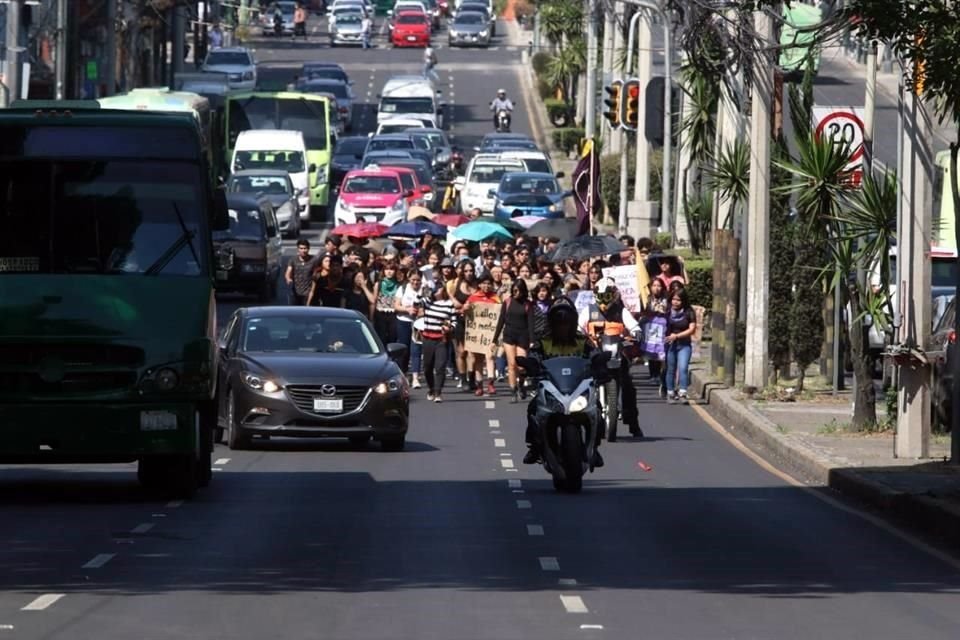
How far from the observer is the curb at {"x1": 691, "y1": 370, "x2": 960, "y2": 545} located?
1750 centimetres

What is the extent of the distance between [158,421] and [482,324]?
48.4ft

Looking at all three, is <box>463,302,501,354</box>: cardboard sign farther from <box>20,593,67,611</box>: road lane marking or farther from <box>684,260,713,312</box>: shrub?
<box>20,593,67,611</box>: road lane marking

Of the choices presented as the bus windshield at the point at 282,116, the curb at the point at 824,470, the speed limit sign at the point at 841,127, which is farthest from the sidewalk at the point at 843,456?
the bus windshield at the point at 282,116

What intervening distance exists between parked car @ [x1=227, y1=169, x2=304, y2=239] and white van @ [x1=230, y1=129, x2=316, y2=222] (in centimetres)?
243

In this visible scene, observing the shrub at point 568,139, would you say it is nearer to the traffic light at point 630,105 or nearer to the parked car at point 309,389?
the traffic light at point 630,105

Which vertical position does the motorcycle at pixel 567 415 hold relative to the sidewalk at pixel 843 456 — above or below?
above

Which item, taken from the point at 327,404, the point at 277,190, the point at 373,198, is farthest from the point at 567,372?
the point at 277,190

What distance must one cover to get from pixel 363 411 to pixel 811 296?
30.0 feet

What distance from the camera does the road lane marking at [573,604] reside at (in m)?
12.6

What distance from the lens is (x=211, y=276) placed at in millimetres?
18953

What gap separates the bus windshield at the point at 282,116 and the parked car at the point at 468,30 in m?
46.2

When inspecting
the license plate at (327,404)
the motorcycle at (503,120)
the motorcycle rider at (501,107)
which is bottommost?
the license plate at (327,404)

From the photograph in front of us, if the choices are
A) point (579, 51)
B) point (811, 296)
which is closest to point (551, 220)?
point (811, 296)

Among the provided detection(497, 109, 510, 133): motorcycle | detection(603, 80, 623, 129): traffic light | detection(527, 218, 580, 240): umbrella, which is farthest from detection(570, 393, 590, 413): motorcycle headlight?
detection(497, 109, 510, 133): motorcycle
